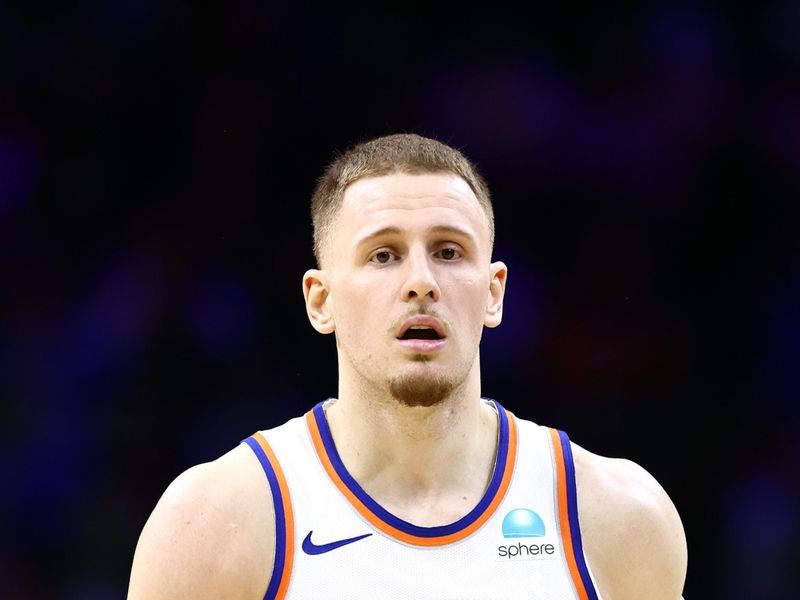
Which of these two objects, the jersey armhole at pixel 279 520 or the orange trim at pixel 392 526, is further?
the orange trim at pixel 392 526

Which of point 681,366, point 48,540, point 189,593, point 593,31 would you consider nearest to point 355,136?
point 593,31

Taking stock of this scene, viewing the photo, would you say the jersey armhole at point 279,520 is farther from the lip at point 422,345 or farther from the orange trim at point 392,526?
the lip at point 422,345

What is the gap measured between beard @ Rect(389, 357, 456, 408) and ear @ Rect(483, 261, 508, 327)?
1.44ft

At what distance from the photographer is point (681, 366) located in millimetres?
7105

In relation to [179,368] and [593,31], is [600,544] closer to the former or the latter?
[179,368]

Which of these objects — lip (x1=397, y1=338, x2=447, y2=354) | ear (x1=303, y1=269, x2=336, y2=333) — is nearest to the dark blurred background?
ear (x1=303, y1=269, x2=336, y2=333)

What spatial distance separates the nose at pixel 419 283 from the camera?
347 centimetres

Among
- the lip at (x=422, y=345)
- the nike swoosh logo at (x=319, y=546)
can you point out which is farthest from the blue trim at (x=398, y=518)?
the lip at (x=422, y=345)

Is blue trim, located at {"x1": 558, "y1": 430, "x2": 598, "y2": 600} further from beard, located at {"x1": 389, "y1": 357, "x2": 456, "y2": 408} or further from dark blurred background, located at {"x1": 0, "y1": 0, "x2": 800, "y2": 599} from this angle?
dark blurred background, located at {"x1": 0, "y1": 0, "x2": 800, "y2": 599}

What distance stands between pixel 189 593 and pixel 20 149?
15.0ft

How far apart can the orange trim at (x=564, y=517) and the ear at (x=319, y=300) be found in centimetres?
90

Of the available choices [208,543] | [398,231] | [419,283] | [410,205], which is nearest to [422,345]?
[419,283]

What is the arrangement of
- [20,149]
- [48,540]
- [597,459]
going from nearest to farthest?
[597,459], [48,540], [20,149]

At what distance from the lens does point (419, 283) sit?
3.47 meters
